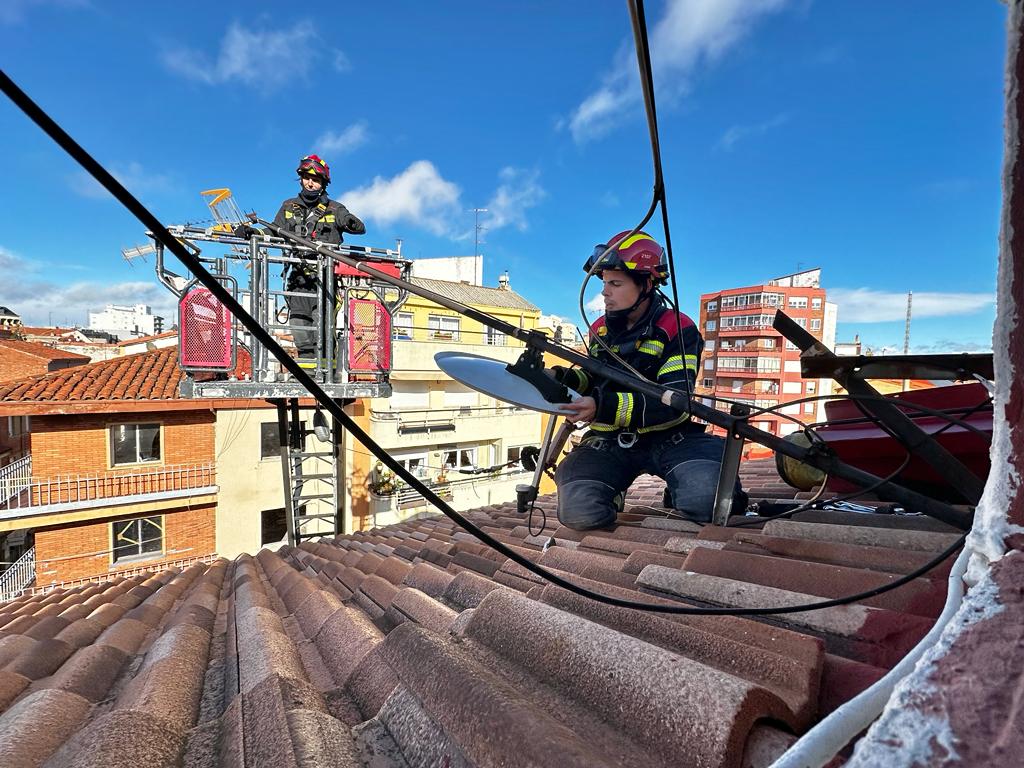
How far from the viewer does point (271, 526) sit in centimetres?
1460

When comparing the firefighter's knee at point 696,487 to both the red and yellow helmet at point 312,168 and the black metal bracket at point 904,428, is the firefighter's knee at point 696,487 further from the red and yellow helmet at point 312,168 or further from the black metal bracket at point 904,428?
the red and yellow helmet at point 312,168

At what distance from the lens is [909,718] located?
643 millimetres

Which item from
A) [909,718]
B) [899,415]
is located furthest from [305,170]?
[909,718]

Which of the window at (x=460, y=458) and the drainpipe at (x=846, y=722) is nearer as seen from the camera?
the drainpipe at (x=846, y=722)

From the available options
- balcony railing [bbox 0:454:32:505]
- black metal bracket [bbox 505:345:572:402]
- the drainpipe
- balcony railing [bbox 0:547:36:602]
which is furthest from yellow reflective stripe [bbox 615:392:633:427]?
balcony railing [bbox 0:547:36:602]

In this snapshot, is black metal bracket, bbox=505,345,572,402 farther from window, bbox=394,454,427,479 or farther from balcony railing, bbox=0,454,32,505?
window, bbox=394,454,427,479

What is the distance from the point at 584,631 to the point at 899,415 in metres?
1.44

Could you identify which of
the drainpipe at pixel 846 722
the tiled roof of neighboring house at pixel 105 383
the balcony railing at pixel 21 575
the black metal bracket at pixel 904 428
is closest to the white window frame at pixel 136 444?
the tiled roof of neighboring house at pixel 105 383

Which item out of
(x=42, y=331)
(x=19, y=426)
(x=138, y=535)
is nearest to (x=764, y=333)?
(x=138, y=535)

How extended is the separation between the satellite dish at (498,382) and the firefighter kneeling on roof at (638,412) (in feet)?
1.01

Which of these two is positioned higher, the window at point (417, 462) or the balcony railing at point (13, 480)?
the balcony railing at point (13, 480)

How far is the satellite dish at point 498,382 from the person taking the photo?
2.49m

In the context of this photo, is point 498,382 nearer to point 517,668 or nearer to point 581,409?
point 581,409

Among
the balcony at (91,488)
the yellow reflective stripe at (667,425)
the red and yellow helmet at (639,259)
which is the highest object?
the red and yellow helmet at (639,259)
